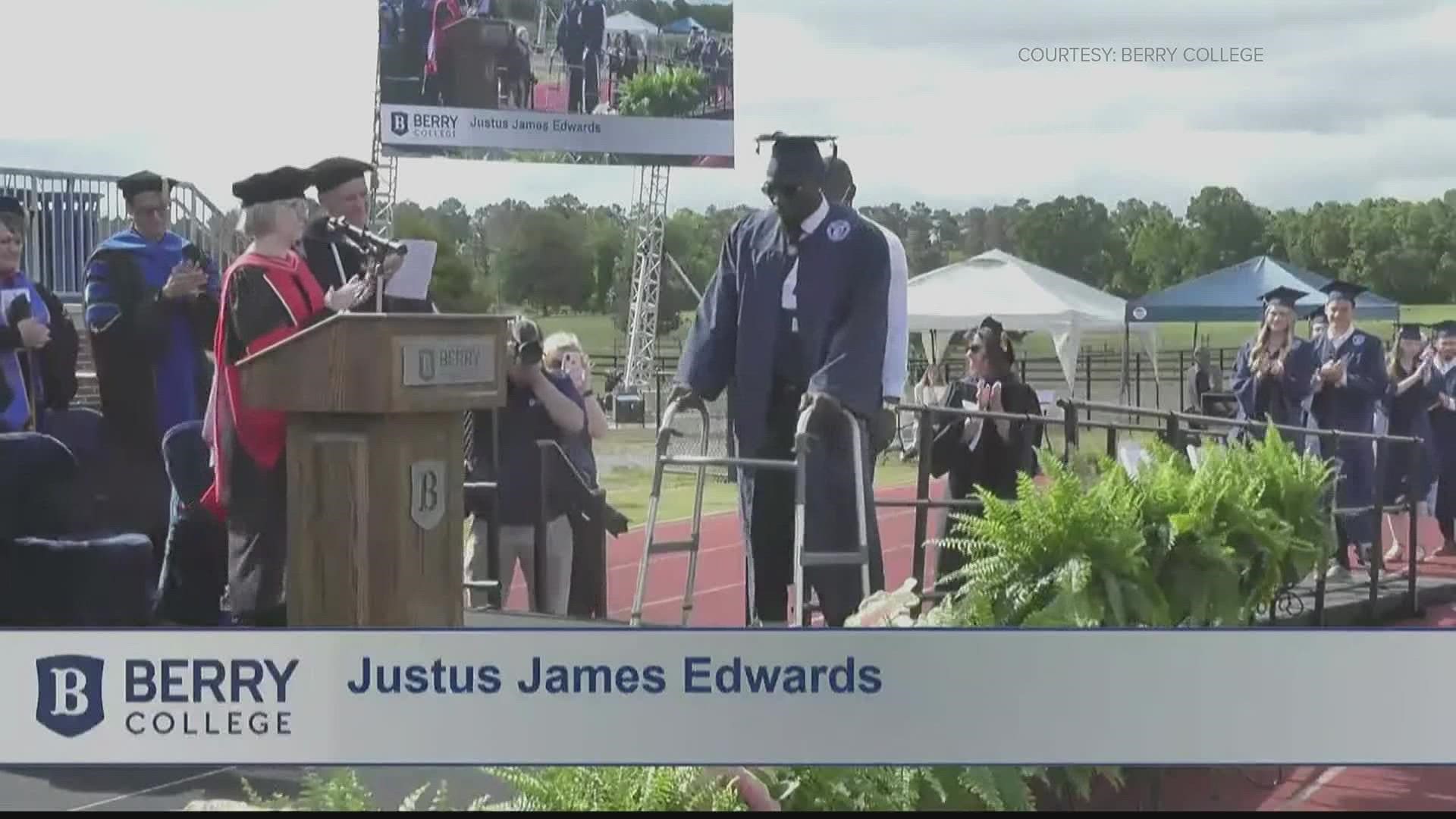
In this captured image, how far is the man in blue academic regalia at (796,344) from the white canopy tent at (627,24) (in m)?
0.32

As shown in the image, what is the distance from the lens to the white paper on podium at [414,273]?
3.46 metres

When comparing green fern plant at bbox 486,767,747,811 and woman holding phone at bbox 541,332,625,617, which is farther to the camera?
green fern plant at bbox 486,767,747,811

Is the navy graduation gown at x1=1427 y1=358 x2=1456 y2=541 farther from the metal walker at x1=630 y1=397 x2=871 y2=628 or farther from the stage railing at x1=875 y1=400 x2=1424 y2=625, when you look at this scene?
the metal walker at x1=630 y1=397 x2=871 y2=628

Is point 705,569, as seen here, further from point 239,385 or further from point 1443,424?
point 1443,424

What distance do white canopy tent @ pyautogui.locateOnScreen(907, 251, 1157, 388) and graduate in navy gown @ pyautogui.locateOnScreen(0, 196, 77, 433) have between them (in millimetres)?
1637

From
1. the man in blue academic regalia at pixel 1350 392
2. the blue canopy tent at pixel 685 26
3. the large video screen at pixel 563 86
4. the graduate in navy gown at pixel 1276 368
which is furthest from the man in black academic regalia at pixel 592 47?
the man in blue academic regalia at pixel 1350 392

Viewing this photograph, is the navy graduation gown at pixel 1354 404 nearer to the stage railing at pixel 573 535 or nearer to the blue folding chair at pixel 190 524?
the stage railing at pixel 573 535

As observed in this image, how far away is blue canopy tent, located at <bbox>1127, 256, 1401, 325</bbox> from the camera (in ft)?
11.4

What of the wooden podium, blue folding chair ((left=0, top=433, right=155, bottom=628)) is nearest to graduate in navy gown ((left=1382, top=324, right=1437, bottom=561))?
the wooden podium

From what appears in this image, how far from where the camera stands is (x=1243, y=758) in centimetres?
361

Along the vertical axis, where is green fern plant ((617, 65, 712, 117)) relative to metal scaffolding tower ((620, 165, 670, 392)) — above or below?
above

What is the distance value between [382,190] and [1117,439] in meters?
1.51

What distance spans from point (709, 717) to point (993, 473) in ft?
2.45

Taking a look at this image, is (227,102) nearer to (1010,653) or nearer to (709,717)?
(709,717)
